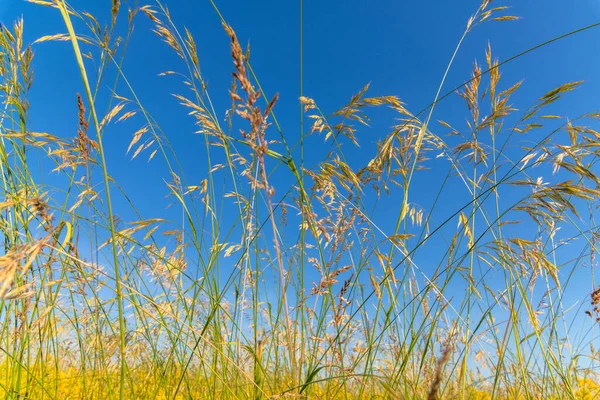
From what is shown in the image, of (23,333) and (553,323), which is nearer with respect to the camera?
(23,333)

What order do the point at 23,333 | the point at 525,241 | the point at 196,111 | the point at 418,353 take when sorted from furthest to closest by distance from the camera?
the point at 418,353 → the point at 196,111 → the point at 525,241 → the point at 23,333

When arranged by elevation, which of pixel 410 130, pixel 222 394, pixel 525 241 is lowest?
pixel 222 394

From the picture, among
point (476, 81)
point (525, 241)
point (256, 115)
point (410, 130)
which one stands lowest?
point (525, 241)

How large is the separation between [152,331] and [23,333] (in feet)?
2.66

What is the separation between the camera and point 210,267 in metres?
2.01

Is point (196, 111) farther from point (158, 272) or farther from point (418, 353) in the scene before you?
point (418, 353)

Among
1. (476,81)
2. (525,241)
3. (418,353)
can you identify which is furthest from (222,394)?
(476,81)

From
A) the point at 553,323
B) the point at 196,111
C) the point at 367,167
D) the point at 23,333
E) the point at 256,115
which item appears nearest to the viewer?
the point at 256,115

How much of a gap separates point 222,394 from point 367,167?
4.47ft

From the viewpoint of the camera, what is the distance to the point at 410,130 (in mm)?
2504

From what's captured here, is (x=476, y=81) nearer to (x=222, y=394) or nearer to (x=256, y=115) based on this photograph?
(x=256, y=115)

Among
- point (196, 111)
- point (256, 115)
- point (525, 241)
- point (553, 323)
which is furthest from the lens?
point (553, 323)

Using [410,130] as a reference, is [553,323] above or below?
below

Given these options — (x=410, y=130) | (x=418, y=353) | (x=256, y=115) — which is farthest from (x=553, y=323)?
(x=256, y=115)
